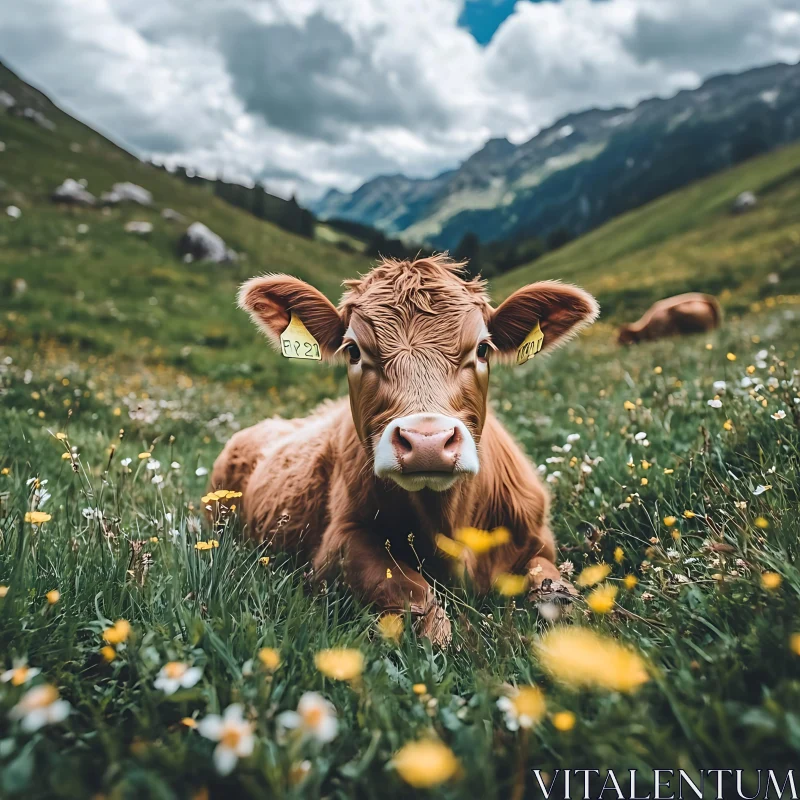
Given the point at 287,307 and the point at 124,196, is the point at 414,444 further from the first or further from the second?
the point at 124,196

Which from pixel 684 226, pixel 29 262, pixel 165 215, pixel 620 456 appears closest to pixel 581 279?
pixel 684 226

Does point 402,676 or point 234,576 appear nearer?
point 402,676

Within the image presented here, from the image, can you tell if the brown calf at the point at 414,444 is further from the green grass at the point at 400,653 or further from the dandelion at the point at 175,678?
the dandelion at the point at 175,678

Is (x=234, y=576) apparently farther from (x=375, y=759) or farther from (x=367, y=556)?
(x=375, y=759)

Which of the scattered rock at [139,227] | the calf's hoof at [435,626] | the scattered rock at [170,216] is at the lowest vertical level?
the calf's hoof at [435,626]

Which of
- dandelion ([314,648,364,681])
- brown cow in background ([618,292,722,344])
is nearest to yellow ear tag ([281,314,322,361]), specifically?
dandelion ([314,648,364,681])

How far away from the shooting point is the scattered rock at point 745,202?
50.0 m

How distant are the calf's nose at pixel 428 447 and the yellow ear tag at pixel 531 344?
4.52 feet

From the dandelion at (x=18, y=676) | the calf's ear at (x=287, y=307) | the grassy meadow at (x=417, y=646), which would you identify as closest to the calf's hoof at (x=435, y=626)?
the grassy meadow at (x=417, y=646)

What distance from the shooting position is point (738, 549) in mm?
2404

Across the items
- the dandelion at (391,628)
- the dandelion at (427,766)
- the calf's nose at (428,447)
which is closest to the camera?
the dandelion at (427,766)

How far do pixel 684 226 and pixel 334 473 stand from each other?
6034 cm

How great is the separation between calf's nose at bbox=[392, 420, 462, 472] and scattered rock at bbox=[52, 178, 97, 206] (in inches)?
Answer: 1497

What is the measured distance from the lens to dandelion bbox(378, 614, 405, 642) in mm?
2564
